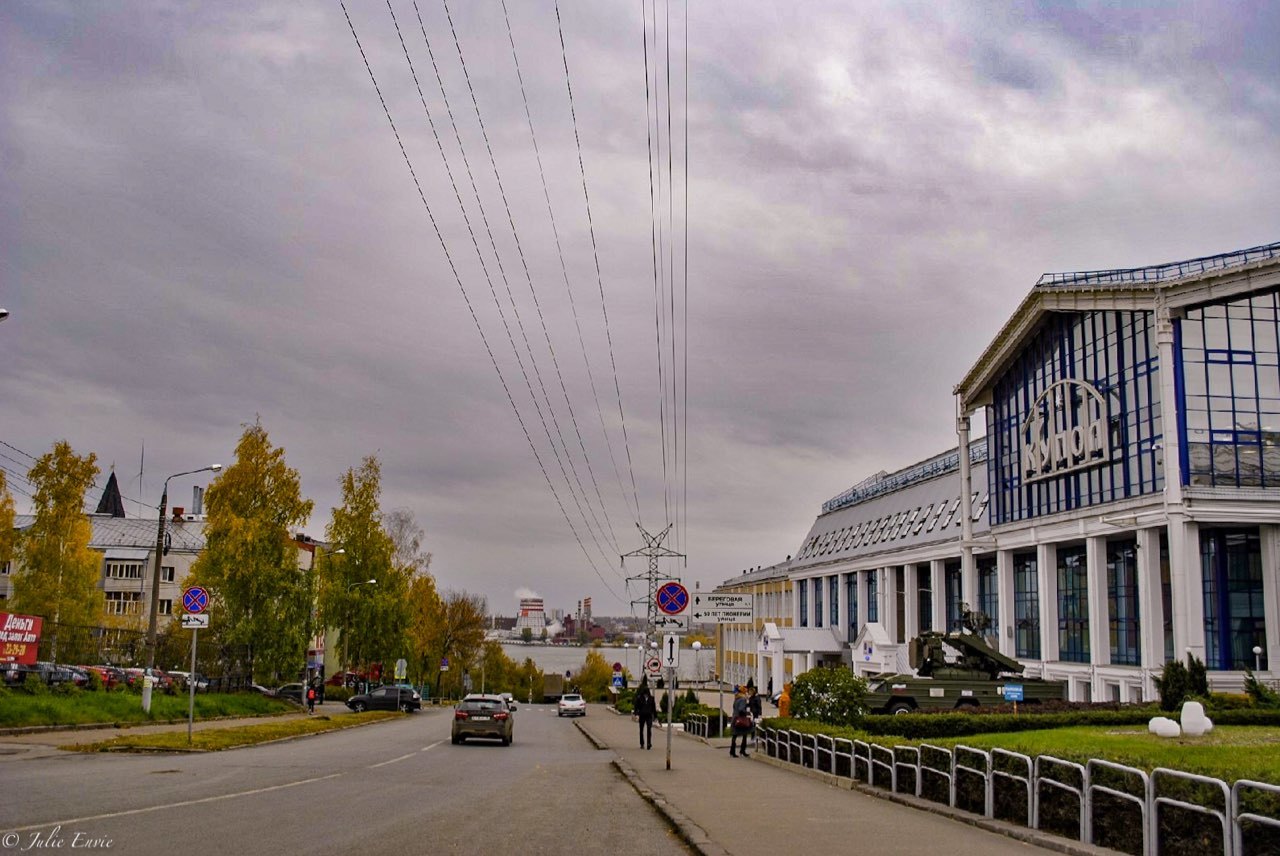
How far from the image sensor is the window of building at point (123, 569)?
84.2 meters

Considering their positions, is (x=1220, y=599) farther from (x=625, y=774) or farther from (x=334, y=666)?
(x=334, y=666)

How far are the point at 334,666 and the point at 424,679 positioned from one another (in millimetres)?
13492

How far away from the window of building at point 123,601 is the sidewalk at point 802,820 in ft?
227

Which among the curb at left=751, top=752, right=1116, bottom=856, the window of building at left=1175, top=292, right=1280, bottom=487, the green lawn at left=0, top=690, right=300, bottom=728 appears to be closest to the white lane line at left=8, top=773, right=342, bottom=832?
the curb at left=751, top=752, right=1116, bottom=856

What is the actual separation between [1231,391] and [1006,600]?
16268 millimetres

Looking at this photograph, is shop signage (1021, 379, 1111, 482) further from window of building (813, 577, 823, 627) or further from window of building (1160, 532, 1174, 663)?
window of building (813, 577, 823, 627)

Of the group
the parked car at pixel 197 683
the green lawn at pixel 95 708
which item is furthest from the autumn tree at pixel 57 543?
the green lawn at pixel 95 708

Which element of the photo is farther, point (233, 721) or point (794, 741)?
point (233, 721)

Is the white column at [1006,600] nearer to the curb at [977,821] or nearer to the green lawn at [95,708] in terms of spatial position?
the green lawn at [95,708]

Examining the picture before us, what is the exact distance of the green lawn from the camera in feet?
86.5

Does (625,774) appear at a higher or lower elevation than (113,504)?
lower

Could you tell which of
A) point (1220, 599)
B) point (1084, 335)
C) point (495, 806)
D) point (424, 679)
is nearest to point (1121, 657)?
point (1220, 599)

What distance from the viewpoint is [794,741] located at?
22.9 metres

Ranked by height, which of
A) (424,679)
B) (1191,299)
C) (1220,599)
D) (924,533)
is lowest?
(424,679)
